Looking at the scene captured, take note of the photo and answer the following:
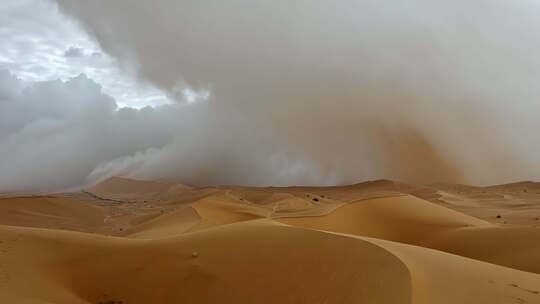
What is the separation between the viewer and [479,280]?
456 centimetres

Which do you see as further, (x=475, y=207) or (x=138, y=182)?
(x=138, y=182)

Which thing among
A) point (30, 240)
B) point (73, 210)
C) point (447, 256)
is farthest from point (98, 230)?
point (447, 256)

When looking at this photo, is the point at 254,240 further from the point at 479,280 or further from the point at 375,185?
the point at 375,185

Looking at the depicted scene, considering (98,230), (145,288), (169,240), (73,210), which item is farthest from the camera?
(73,210)

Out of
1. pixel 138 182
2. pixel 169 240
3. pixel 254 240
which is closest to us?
pixel 254 240

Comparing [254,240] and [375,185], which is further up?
[375,185]

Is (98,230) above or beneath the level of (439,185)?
beneath

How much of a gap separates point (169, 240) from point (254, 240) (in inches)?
61.3

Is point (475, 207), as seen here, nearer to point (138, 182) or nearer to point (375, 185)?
point (375, 185)

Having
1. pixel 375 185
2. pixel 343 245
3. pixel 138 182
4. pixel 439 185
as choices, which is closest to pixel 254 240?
pixel 343 245

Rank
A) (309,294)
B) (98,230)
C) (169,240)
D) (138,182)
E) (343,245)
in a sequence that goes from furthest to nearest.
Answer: (138,182)
(98,230)
(169,240)
(343,245)
(309,294)

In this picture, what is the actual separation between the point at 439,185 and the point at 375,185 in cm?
453

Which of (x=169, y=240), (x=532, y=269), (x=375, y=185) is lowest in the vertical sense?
(x=532, y=269)

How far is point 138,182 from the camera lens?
2869cm
